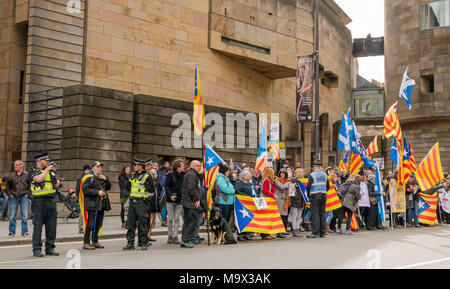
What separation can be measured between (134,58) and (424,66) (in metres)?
26.8

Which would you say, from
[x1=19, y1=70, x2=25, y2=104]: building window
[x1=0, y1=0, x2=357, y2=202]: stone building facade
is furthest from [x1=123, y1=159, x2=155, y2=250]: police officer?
[x1=19, y1=70, x2=25, y2=104]: building window

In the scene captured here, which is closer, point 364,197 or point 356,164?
point 364,197

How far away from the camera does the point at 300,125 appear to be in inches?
1512

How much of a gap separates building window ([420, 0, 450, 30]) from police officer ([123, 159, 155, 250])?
36859 mm

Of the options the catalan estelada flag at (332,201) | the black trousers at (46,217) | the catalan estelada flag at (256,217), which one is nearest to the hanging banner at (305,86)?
the catalan estelada flag at (332,201)

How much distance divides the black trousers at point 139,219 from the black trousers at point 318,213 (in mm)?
4835

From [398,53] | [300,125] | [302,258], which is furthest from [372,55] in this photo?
[302,258]

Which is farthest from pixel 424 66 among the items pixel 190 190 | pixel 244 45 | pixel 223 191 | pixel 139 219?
pixel 139 219

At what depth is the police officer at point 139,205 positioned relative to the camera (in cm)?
1107

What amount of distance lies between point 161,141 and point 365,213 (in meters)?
9.86

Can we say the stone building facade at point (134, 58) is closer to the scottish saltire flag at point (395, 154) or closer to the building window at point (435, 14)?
the scottish saltire flag at point (395, 154)

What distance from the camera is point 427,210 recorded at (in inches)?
758

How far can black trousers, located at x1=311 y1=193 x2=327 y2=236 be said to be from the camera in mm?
14087

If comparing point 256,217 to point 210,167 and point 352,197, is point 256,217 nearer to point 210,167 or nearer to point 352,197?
point 210,167
